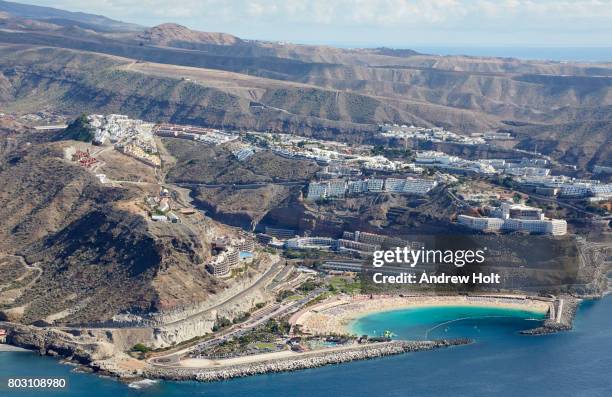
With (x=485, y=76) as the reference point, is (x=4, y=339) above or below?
below

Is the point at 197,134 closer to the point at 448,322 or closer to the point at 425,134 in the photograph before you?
the point at 425,134

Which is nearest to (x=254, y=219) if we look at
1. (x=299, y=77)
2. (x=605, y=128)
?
(x=605, y=128)

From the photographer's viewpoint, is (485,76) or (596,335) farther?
(485,76)

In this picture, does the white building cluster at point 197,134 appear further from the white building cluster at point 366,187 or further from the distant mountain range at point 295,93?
the white building cluster at point 366,187

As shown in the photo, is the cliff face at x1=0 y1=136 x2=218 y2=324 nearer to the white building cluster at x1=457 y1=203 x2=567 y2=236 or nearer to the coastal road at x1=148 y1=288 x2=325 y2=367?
the coastal road at x1=148 y1=288 x2=325 y2=367

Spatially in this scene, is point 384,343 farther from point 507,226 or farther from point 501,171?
point 501,171

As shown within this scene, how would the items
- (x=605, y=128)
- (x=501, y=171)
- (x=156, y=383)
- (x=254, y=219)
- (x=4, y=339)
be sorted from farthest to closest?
(x=605, y=128)
(x=501, y=171)
(x=254, y=219)
(x=4, y=339)
(x=156, y=383)

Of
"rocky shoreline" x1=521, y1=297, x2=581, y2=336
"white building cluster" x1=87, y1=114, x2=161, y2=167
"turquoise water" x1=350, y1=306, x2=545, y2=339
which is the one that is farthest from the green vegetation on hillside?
"rocky shoreline" x1=521, y1=297, x2=581, y2=336
